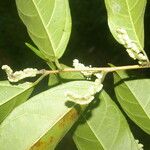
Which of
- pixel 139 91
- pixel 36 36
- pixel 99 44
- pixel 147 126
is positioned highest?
pixel 36 36

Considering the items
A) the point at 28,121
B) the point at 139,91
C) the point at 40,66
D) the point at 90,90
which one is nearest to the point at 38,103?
the point at 28,121

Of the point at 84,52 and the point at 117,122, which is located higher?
the point at 117,122

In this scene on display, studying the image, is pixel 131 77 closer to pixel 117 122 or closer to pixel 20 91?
pixel 117 122

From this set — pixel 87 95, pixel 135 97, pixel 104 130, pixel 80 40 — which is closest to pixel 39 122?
pixel 87 95

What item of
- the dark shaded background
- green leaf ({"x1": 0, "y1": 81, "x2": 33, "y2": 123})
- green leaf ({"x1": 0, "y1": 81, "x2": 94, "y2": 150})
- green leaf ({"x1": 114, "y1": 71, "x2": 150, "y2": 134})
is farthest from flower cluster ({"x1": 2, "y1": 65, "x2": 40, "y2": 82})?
the dark shaded background

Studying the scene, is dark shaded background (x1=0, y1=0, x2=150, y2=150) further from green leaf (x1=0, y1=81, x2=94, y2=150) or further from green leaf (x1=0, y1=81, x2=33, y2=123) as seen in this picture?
green leaf (x1=0, y1=81, x2=94, y2=150)

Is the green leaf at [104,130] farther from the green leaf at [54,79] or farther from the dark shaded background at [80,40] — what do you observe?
the dark shaded background at [80,40]
